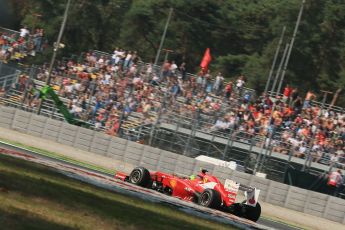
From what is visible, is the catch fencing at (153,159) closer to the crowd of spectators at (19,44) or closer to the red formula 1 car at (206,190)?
the red formula 1 car at (206,190)

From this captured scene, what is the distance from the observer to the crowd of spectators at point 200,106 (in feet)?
94.9

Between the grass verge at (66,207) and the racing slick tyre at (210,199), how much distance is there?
2.82 m

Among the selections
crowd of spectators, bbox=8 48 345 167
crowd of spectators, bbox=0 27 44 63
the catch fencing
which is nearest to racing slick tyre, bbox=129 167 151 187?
the catch fencing

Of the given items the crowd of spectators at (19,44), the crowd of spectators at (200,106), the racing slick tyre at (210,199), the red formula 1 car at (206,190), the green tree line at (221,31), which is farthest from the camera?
the green tree line at (221,31)

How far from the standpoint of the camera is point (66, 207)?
11.0 m

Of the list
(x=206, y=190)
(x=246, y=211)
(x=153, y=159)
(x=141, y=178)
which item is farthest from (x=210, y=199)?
(x=153, y=159)

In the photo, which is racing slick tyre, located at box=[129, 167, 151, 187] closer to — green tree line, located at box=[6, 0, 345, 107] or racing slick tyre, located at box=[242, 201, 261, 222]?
racing slick tyre, located at box=[242, 201, 261, 222]

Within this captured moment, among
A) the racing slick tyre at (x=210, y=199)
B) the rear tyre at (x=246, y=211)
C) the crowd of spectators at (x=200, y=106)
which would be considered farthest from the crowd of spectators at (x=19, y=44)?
the rear tyre at (x=246, y=211)

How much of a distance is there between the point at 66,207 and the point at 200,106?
2162 cm

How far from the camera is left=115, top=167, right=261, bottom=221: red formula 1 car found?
Result: 60.5ft

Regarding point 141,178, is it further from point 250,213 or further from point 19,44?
point 19,44

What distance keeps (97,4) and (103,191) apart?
50745mm

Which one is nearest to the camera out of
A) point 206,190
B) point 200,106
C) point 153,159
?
point 206,190

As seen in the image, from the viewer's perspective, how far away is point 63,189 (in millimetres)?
13148
